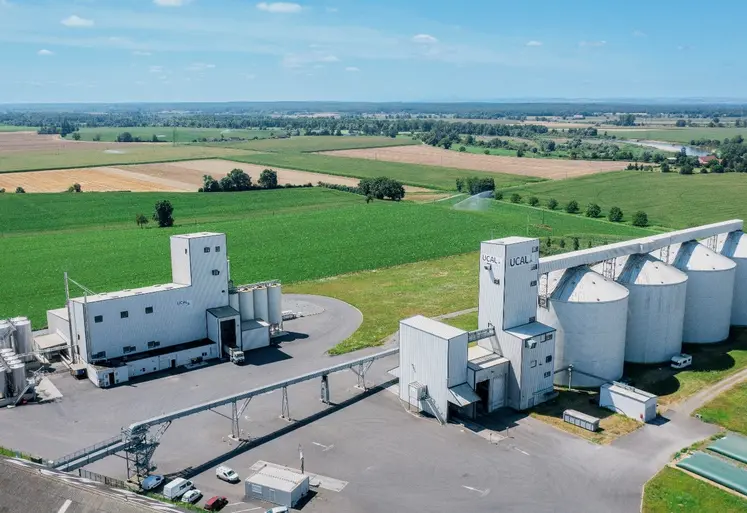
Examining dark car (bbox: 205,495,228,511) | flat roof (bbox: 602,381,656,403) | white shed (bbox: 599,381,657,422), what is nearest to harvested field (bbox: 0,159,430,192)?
flat roof (bbox: 602,381,656,403)

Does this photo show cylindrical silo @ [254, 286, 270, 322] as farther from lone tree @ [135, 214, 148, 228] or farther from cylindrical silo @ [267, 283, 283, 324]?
lone tree @ [135, 214, 148, 228]

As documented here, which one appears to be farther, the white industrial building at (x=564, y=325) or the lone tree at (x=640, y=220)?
the lone tree at (x=640, y=220)

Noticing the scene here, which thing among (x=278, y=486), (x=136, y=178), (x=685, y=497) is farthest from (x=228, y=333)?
(x=136, y=178)

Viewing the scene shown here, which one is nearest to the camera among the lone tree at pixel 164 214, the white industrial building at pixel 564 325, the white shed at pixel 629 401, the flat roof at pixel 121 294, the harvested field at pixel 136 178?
the white shed at pixel 629 401

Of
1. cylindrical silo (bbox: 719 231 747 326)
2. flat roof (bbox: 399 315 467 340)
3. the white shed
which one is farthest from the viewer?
cylindrical silo (bbox: 719 231 747 326)

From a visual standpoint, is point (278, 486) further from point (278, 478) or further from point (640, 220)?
point (640, 220)

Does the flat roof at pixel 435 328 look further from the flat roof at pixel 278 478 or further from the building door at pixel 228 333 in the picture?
the building door at pixel 228 333

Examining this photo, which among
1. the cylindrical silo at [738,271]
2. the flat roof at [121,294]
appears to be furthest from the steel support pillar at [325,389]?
the cylindrical silo at [738,271]
